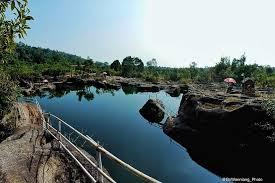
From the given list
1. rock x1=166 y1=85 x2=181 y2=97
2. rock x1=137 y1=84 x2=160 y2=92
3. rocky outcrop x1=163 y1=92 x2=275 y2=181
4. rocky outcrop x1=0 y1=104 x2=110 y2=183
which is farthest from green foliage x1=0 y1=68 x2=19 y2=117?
rock x1=137 y1=84 x2=160 y2=92

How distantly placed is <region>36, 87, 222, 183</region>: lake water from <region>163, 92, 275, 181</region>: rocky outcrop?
1.24 metres

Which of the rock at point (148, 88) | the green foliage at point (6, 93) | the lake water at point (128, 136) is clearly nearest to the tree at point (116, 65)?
the rock at point (148, 88)

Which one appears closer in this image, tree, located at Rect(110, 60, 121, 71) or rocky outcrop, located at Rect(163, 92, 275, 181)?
rocky outcrop, located at Rect(163, 92, 275, 181)

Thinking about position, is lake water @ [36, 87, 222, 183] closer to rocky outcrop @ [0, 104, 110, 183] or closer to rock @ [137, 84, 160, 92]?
rocky outcrop @ [0, 104, 110, 183]

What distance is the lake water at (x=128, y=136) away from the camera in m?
24.3

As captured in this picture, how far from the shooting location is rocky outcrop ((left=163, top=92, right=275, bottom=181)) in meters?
21.8

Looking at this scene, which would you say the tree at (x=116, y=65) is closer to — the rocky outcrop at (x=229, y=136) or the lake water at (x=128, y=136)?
the lake water at (x=128, y=136)

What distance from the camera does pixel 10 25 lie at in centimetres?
502

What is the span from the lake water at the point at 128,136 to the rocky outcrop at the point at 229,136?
1.24 metres

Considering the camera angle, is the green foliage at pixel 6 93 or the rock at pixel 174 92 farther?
the rock at pixel 174 92

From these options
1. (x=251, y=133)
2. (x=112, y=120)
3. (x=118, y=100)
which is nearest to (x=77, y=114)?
(x=112, y=120)

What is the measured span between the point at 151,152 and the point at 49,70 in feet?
219

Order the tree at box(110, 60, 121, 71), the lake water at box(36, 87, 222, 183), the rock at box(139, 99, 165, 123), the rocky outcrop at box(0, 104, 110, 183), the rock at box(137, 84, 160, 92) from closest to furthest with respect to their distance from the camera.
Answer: the rocky outcrop at box(0, 104, 110, 183)
the lake water at box(36, 87, 222, 183)
the rock at box(139, 99, 165, 123)
the rock at box(137, 84, 160, 92)
the tree at box(110, 60, 121, 71)

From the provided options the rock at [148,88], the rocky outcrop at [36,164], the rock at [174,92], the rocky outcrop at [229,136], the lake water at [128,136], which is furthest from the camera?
the rock at [148,88]
